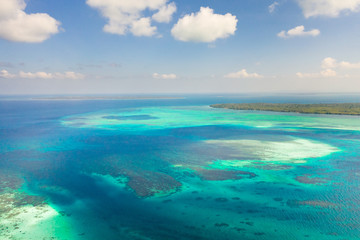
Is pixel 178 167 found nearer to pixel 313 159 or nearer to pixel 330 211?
pixel 330 211

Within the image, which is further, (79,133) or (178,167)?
(79,133)

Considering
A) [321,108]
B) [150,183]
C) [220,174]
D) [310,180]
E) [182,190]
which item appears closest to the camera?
[182,190]

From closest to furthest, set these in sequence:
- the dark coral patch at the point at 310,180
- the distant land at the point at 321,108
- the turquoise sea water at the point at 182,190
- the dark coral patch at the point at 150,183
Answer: the turquoise sea water at the point at 182,190 → the dark coral patch at the point at 150,183 → the dark coral patch at the point at 310,180 → the distant land at the point at 321,108

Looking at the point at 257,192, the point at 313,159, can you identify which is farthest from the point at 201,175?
the point at 313,159

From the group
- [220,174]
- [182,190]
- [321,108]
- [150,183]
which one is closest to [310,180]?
[220,174]

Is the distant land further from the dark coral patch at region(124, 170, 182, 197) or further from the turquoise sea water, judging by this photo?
the dark coral patch at region(124, 170, 182, 197)

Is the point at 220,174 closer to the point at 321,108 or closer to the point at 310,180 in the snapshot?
the point at 310,180

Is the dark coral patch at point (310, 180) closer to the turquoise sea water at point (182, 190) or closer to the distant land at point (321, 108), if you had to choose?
the turquoise sea water at point (182, 190)

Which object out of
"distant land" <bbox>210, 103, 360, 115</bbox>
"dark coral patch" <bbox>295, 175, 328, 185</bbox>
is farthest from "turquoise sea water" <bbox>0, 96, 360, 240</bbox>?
"distant land" <bbox>210, 103, 360, 115</bbox>

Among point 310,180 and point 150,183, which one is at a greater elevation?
point 310,180

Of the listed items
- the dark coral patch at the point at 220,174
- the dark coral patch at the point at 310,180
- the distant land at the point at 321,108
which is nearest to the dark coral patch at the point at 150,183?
the dark coral patch at the point at 220,174

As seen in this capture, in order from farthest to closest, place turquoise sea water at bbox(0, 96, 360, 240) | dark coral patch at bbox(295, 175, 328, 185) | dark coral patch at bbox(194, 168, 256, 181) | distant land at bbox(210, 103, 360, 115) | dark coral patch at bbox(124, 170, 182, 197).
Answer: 1. distant land at bbox(210, 103, 360, 115)
2. dark coral patch at bbox(194, 168, 256, 181)
3. dark coral patch at bbox(295, 175, 328, 185)
4. dark coral patch at bbox(124, 170, 182, 197)
5. turquoise sea water at bbox(0, 96, 360, 240)
